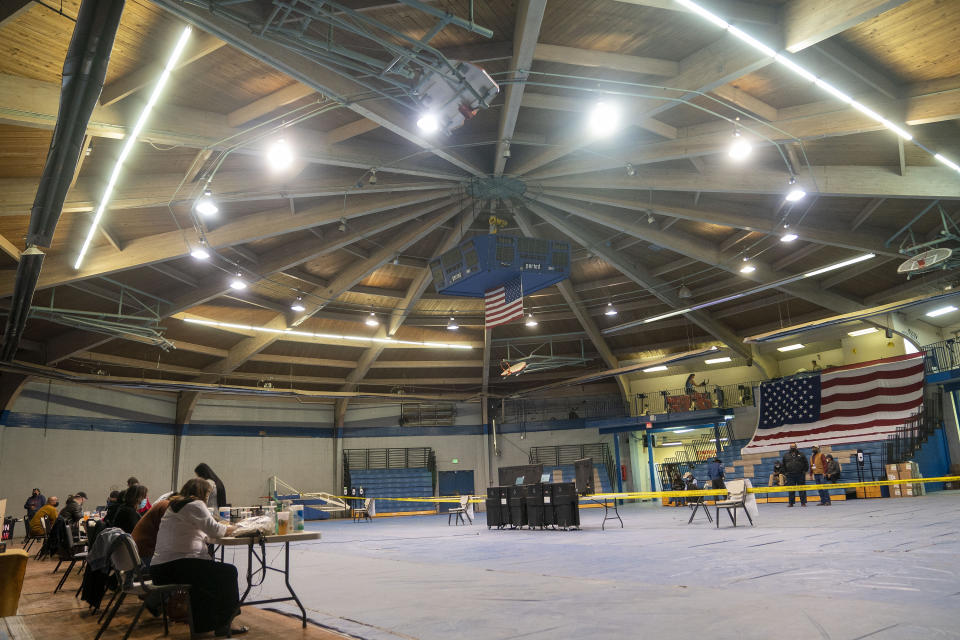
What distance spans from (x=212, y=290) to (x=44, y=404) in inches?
444

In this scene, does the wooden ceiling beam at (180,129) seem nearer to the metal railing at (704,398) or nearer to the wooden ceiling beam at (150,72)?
the wooden ceiling beam at (150,72)

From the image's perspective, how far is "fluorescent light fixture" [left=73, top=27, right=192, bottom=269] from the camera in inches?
341

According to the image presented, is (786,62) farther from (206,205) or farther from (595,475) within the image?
(595,475)

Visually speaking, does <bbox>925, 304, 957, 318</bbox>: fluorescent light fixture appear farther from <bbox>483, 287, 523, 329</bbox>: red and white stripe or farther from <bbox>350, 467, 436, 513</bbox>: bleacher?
<bbox>350, 467, 436, 513</bbox>: bleacher

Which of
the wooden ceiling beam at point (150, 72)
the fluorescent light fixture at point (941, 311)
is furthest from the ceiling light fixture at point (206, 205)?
the fluorescent light fixture at point (941, 311)

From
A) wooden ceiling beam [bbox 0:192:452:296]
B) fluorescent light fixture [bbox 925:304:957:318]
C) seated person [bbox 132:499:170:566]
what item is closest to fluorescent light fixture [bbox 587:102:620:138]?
wooden ceiling beam [bbox 0:192:452:296]

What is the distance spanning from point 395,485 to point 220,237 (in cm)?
2074

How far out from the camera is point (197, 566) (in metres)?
5.55

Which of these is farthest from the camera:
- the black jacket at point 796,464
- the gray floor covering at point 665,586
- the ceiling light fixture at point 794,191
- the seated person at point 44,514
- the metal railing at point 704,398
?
the metal railing at point 704,398

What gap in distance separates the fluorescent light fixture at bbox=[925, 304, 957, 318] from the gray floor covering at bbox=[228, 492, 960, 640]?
51.5 ft

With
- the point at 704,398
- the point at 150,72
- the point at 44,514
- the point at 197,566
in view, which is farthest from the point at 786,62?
the point at 704,398

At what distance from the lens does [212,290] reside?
1841 centimetres

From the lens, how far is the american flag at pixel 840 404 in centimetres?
2378

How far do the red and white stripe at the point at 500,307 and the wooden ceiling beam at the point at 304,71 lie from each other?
395 cm
